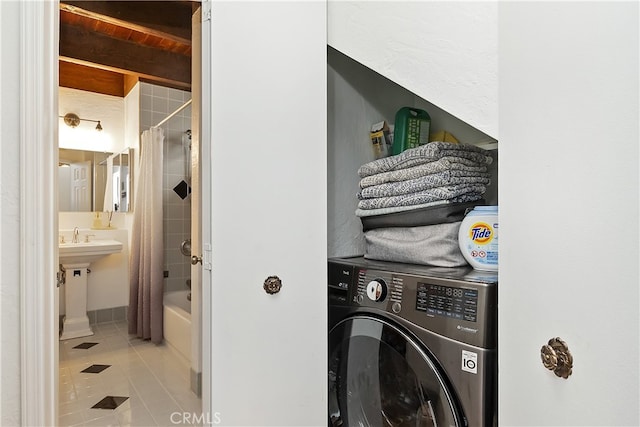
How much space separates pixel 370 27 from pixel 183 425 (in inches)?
78.3

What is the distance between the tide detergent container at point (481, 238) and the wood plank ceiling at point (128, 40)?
2094mm

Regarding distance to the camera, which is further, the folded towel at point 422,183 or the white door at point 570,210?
the folded towel at point 422,183

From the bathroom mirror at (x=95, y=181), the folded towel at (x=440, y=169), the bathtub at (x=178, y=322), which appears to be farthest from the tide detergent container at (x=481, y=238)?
the bathroom mirror at (x=95, y=181)

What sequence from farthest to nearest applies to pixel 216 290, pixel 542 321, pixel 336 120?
1. pixel 336 120
2. pixel 216 290
3. pixel 542 321

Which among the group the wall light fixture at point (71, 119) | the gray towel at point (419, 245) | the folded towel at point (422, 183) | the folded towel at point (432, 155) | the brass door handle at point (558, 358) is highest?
the wall light fixture at point (71, 119)

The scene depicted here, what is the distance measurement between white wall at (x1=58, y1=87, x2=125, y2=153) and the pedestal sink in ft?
3.27

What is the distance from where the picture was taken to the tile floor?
6.19 feet

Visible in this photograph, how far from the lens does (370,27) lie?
1328mm

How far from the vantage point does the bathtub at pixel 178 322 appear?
254cm
